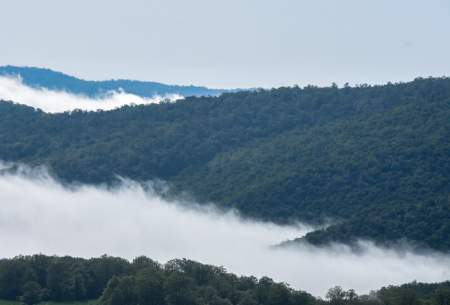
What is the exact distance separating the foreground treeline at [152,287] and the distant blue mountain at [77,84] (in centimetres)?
12014

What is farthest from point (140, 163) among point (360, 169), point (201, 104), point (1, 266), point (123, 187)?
point (1, 266)

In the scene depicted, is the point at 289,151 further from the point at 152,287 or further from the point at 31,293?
the point at 152,287

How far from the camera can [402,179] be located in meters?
104

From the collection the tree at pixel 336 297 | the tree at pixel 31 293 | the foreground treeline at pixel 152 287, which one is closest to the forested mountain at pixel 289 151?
the foreground treeline at pixel 152 287

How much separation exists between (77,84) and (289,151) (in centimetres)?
7619

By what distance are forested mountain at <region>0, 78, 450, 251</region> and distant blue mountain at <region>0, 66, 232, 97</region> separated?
3839cm

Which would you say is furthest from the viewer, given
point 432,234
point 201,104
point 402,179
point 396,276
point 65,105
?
point 65,105

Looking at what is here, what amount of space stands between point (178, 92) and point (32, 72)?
826 inches

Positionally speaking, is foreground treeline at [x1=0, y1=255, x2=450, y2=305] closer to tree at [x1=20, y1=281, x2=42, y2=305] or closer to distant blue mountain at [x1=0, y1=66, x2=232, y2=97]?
tree at [x1=20, y1=281, x2=42, y2=305]

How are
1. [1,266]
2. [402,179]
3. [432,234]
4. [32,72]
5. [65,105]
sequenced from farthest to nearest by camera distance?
[32,72], [65,105], [402,179], [432,234], [1,266]

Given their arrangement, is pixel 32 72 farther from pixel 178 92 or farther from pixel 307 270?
pixel 307 270

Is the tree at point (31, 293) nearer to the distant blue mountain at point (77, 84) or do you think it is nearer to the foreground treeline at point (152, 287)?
the foreground treeline at point (152, 287)

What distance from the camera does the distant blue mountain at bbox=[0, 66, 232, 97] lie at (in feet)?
611

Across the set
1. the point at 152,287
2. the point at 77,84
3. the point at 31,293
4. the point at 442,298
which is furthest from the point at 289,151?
the point at 77,84
